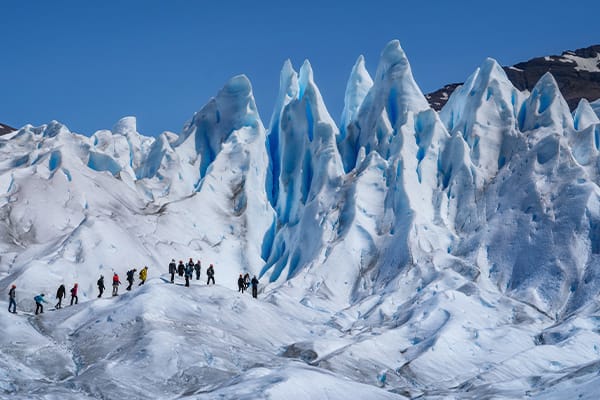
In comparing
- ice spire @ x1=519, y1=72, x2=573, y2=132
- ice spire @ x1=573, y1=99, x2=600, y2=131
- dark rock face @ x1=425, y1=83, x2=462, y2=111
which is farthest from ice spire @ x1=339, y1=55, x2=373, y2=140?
dark rock face @ x1=425, y1=83, x2=462, y2=111

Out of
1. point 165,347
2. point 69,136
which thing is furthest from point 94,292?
point 69,136

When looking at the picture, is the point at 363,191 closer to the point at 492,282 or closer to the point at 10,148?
the point at 492,282

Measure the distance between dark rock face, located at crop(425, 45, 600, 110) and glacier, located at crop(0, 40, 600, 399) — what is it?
62921 millimetres

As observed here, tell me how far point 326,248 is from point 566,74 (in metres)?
97.6

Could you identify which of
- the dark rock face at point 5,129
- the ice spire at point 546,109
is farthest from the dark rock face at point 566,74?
the dark rock face at point 5,129

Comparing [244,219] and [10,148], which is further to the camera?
[10,148]

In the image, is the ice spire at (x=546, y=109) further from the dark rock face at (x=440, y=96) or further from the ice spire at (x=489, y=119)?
the dark rock face at (x=440, y=96)

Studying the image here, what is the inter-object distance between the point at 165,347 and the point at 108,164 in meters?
43.0

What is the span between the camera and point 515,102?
6906cm

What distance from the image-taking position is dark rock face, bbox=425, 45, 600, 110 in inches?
5315

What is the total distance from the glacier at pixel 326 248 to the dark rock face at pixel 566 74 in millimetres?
62921

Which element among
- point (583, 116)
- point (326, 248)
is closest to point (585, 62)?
point (583, 116)

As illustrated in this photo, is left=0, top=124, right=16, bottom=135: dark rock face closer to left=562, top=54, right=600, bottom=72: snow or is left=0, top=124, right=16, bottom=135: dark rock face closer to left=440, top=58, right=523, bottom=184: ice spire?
left=440, top=58, right=523, bottom=184: ice spire

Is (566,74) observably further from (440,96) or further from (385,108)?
(385,108)
